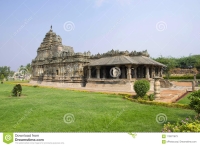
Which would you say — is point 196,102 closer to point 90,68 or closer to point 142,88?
point 142,88

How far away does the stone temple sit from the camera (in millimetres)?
22234

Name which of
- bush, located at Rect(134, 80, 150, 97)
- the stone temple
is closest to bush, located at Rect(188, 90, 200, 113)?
bush, located at Rect(134, 80, 150, 97)

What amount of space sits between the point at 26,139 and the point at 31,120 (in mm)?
2615

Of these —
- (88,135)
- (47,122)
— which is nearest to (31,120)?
(47,122)

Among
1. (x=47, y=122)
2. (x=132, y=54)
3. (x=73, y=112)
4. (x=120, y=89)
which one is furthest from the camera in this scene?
(x=132, y=54)

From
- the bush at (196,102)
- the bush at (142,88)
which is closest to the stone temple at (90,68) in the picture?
the bush at (142,88)

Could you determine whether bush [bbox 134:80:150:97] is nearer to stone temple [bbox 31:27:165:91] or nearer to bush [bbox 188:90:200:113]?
bush [bbox 188:90:200:113]

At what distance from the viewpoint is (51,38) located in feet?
125

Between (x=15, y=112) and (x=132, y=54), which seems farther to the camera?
(x=132, y=54)

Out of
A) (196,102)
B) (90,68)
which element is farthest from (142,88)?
(90,68)

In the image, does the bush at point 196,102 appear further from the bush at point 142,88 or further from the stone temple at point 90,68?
the stone temple at point 90,68

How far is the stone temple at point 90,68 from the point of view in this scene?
22234 millimetres

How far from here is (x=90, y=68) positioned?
26438 millimetres

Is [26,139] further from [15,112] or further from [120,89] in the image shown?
[120,89]
